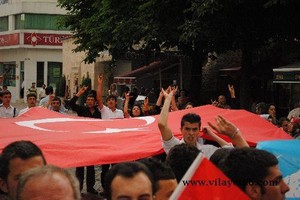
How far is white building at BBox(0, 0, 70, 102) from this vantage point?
48.9m

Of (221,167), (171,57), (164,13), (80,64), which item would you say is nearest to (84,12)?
(171,57)

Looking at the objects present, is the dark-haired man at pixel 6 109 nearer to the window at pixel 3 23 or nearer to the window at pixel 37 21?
the window at pixel 37 21

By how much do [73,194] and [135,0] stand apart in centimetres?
1853

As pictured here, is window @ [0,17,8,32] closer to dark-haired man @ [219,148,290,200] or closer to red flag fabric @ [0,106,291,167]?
red flag fabric @ [0,106,291,167]

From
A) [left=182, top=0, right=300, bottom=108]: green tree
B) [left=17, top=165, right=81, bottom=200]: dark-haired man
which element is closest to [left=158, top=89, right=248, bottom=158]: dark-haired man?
[left=17, top=165, right=81, bottom=200]: dark-haired man

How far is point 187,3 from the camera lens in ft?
63.4

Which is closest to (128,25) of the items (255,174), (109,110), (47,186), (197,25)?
(197,25)

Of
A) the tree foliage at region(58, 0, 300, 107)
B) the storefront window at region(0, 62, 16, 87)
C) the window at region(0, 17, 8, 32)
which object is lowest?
the storefront window at region(0, 62, 16, 87)

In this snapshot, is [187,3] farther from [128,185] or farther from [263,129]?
[128,185]

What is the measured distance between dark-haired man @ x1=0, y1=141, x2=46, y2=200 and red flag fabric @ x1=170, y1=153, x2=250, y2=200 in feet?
3.74

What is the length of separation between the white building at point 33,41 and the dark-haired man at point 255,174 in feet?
149

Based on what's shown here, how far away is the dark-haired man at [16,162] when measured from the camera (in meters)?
4.09

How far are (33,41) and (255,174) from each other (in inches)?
1805

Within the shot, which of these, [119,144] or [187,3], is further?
[187,3]
